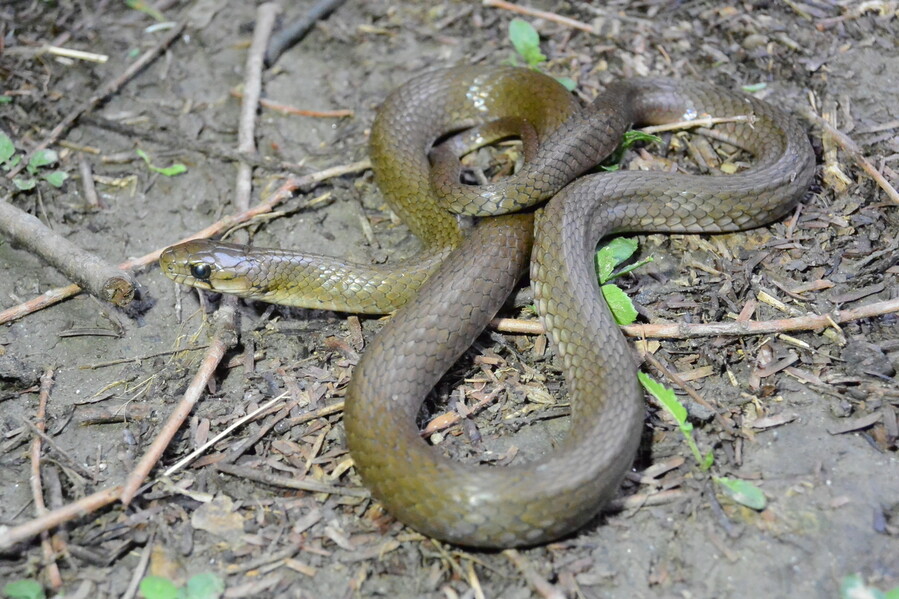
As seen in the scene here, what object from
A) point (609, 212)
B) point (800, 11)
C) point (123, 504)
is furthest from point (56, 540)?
point (800, 11)

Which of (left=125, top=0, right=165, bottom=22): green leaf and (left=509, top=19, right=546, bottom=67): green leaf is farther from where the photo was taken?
(left=125, top=0, right=165, bottom=22): green leaf

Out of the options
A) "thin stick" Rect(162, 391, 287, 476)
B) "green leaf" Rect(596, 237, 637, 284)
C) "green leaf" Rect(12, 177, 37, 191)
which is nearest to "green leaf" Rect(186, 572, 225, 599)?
"thin stick" Rect(162, 391, 287, 476)

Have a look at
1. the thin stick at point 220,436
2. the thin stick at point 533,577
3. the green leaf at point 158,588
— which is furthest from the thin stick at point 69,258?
the thin stick at point 533,577

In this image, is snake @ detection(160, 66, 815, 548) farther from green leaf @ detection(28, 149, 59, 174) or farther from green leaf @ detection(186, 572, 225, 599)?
green leaf @ detection(28, 149, 59, 174)

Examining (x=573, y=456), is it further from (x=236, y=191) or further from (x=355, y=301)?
(x=236, y=191)

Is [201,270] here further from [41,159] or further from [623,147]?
[623,147]

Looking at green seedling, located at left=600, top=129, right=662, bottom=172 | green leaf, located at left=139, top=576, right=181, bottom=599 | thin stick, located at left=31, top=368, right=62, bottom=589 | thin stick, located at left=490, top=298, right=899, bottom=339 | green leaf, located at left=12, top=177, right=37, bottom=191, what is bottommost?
green leaf, located at left=139, top=576, right=181, bottom=599

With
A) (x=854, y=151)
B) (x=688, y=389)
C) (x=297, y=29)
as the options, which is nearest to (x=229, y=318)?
(x=688, y=389)
